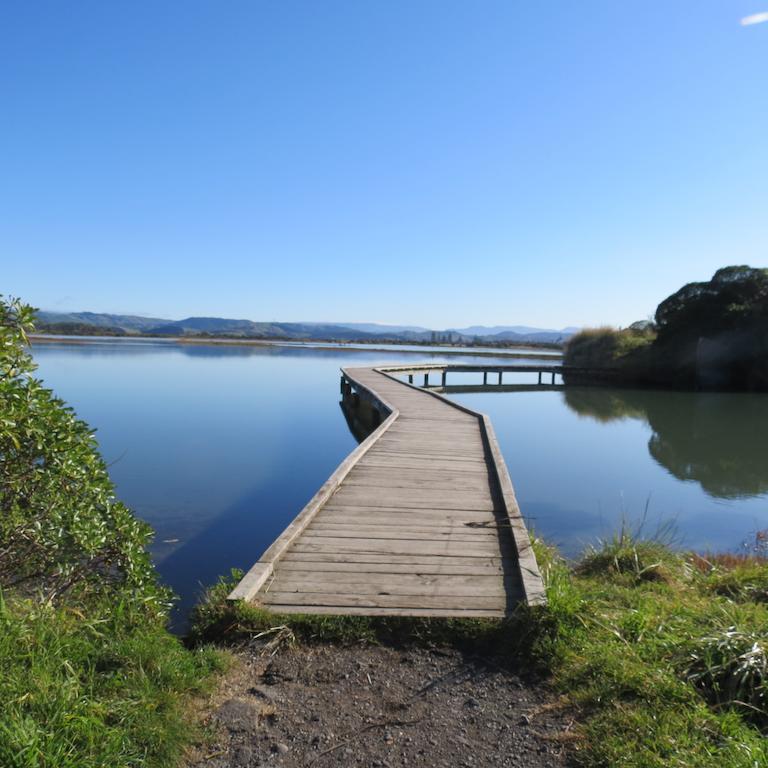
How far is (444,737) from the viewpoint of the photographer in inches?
91.0

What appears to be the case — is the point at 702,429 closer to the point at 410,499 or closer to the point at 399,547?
the point at 410,499

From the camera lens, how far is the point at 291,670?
275 centimetres

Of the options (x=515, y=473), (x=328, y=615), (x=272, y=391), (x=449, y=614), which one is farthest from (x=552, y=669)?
(x=272, y=391)

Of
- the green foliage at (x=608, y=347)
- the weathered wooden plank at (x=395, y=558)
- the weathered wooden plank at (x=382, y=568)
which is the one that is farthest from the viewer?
the green foliage at (x=608, y=347)

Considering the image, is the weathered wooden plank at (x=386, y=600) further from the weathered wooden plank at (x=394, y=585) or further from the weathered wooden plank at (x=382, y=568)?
the weathered wooden plank at (x=382, y=568)

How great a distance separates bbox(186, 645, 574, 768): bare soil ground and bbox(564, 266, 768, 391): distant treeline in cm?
2669

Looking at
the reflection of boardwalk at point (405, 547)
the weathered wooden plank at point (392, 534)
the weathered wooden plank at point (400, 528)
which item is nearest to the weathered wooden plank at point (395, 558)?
the reflection of boardwalk at point (405, 547)

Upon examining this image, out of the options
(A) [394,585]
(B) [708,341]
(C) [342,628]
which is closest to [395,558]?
(A) [394,585]

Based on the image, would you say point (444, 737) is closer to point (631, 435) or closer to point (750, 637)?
point (750, 637)

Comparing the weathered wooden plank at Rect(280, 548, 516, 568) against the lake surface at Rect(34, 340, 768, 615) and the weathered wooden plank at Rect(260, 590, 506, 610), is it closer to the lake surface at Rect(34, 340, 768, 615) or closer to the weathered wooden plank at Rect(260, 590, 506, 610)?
the weathered wooden plank at Rect(260, 590, 506, 610)

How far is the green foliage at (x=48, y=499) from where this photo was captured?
97.8 inches

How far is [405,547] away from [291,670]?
4.89ft

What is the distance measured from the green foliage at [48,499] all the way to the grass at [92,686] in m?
0.19

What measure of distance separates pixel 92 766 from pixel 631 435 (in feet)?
49.2
